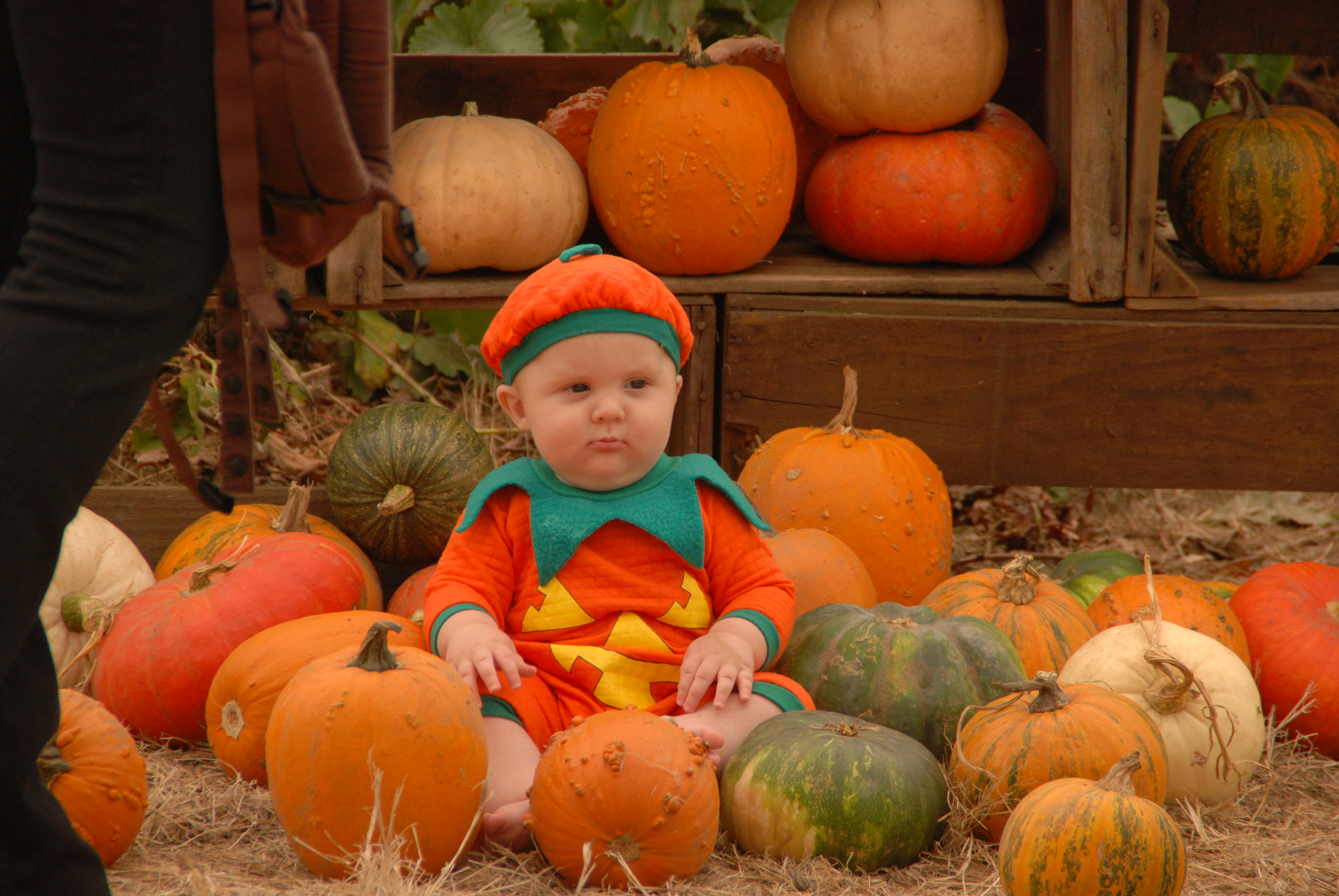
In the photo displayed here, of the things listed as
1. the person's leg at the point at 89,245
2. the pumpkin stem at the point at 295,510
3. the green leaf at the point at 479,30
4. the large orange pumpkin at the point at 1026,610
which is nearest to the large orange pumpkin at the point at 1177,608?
the large orange pumpkin at the point at 1026,610

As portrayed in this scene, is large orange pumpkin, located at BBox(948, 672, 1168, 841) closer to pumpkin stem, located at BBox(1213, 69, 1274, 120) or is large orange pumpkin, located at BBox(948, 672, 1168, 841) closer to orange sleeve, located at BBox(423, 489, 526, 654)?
orange sleeve, located at BBox(423, 489, 526, 654)

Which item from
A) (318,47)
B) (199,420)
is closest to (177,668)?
(318,47)

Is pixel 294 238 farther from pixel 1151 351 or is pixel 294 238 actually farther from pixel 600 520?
pixel 1151 351

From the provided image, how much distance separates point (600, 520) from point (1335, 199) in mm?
2391

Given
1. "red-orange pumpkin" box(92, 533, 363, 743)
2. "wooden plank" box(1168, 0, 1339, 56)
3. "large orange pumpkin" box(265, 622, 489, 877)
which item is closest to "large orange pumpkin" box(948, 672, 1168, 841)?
"large orange pumpkin" box(265, 622, 489, 877)

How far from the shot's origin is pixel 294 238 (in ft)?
4.63

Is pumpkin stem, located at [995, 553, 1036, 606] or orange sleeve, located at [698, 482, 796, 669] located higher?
orange sleeve, located at [698, 482, 796, 669]

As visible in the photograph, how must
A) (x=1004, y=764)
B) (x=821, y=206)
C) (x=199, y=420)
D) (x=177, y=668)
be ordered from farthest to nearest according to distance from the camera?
1. (x=199, y=420)
2. (x=821, y=206)
3. (x=177, y=668)
4. (x=1004, y=764)

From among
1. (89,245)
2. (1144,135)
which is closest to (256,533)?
(89,245)

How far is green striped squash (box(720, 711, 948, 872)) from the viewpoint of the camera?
73.7 inches

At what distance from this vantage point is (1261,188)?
3182mm

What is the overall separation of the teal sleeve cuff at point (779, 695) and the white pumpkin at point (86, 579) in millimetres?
1456

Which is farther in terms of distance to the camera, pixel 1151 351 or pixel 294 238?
pixel 1151 351

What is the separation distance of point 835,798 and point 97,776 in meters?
1.18
